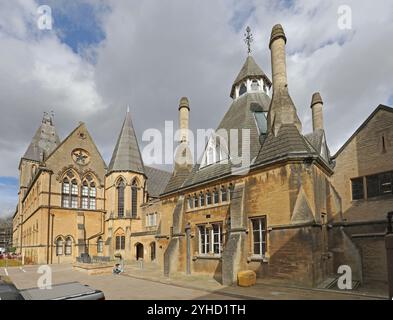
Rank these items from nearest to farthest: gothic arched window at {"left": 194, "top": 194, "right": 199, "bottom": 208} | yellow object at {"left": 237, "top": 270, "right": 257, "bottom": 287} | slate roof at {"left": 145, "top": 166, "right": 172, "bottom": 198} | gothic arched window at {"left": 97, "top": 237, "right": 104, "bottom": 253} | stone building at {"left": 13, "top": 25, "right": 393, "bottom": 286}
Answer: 1. yellow object at {"left": 237, "top": 270, "right": 257, "bottom": 287}
2. stone building at {"left": 13, "top": 25, "right": 393, "bottom": 286}
3. gothic arched window at {"left": 194, "top": 194, "right": 199, "bottom": 208}
4. gothic arched window at {"left": 97, "top": 237, "right": 104, "bottom": 253}
5. slate roof at {"left": 145, "top": 166, "right": 172, "bottom": 198}

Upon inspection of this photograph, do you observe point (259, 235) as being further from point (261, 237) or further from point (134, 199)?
point (134, 199)

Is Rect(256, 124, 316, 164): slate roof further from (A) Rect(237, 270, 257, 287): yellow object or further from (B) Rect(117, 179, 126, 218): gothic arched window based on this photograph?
(B) Rect(117, 179, 126, 218): gothic arched window

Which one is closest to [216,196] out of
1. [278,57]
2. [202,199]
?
[202,199]

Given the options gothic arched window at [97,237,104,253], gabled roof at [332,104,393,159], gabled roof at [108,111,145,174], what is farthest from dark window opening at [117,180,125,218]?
gabled roof at [332,104,393,159]

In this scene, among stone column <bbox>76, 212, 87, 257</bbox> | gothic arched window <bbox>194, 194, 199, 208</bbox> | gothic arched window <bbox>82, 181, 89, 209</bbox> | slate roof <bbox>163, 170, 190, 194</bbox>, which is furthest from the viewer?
gothic arched window <bbox>82, 181, 89, 209</bbox>

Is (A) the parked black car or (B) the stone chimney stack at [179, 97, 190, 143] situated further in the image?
(B) the stone chimney stack at [179, 97, 190, 143]

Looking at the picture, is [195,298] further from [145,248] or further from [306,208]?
[145,248]

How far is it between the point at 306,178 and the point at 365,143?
26.2 ft

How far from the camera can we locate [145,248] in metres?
34.8

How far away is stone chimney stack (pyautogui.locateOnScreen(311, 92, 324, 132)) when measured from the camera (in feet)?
90.7

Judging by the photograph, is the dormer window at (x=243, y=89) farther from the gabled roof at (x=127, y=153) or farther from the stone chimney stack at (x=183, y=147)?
the gabled roof at (x=127, y=153)

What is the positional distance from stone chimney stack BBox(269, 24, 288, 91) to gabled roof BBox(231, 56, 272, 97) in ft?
20.3

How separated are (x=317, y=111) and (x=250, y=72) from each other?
282 inches
